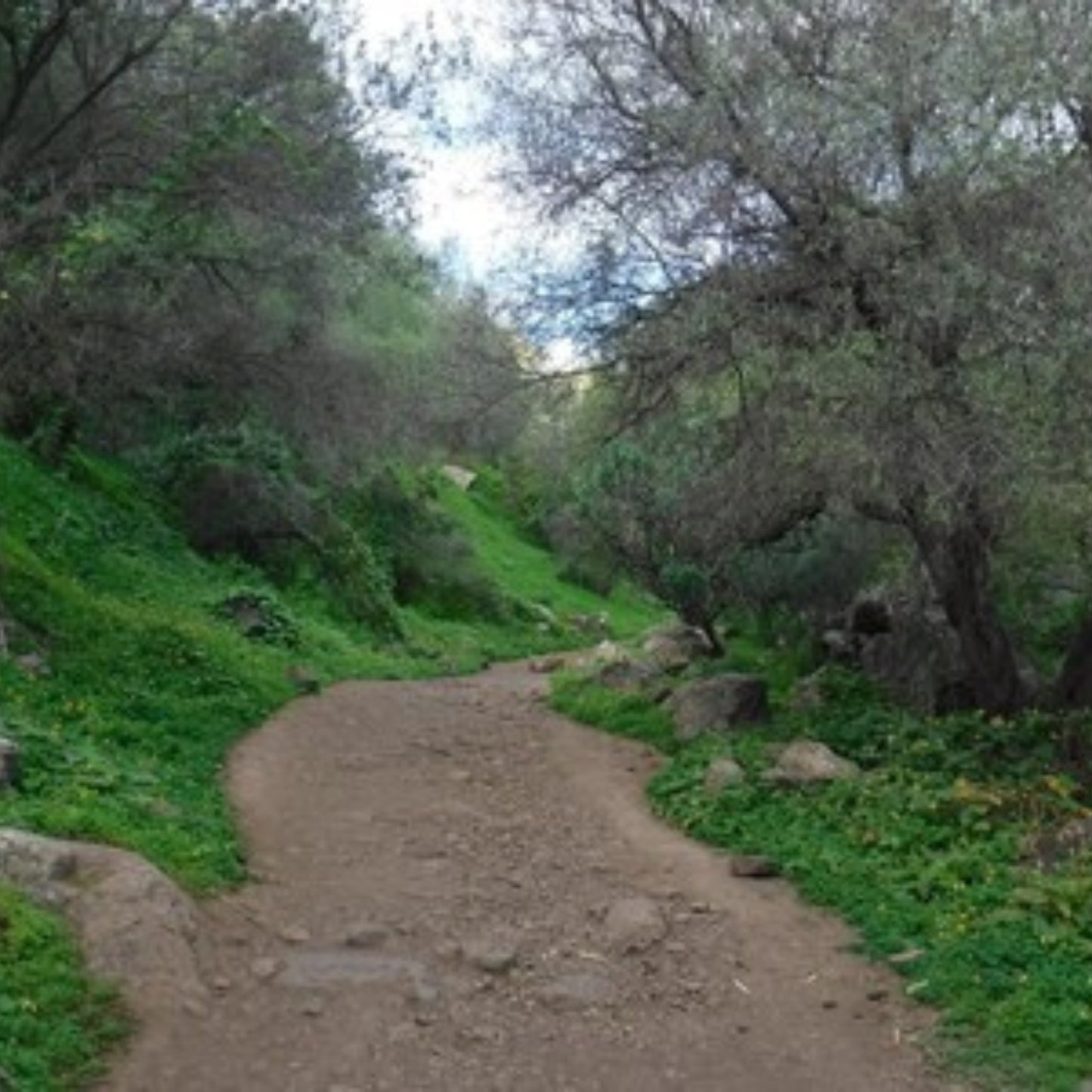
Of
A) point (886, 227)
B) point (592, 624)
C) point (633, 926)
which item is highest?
point (886, 227)

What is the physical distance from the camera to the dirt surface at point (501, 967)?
655 centimetres

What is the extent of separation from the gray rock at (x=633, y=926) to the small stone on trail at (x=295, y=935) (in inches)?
68.9

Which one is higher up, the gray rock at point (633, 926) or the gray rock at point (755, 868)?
the gray rock at point (755, 868)

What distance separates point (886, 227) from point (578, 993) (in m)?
5.74

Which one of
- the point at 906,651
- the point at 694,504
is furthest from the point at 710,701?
the point at 906,651

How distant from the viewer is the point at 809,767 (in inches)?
440

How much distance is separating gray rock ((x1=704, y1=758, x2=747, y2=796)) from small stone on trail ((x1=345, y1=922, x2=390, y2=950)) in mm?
3687

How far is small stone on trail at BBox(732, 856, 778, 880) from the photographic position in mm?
9422

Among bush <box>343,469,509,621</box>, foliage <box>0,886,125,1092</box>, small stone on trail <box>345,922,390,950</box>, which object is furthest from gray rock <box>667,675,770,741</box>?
bush <box>343,469,509,621</box>

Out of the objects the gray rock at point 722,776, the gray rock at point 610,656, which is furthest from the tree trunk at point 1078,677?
the gray rock at point 610,656

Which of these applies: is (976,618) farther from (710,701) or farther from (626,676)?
(626,676)

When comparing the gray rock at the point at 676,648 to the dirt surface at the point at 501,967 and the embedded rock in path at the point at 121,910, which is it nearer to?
the dirt surface at the point at 501,967

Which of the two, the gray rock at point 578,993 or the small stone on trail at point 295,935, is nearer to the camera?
the gray rock at point 578,993

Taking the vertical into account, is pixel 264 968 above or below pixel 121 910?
below
